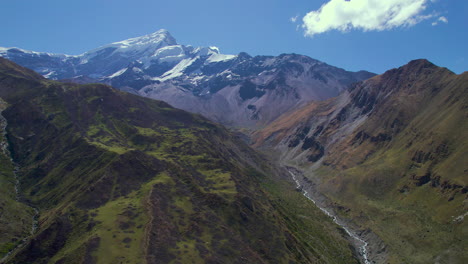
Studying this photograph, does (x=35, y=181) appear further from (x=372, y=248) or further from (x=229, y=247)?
(x=372, y=248)

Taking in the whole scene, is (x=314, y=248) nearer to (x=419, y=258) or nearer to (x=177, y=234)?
(x=419, y=258)

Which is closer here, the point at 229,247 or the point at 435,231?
the point at 229,247

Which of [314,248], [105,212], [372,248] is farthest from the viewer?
[372,248]

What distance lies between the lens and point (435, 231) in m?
158

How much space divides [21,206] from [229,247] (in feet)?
326

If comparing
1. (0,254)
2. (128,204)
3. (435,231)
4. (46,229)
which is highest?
(435,231)

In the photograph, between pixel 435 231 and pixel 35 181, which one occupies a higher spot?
pixel 435 231

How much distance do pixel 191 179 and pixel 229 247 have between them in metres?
57.2

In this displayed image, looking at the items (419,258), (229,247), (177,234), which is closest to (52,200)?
(177,234)

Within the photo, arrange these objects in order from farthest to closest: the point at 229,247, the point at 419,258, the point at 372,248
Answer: the point at 372,248 → the point at 419,258 → the point at 229,247

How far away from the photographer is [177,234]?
12600cm

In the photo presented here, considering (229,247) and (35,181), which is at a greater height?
(229,247)

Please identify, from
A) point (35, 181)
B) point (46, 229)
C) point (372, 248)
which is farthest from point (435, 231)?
point (35, 181)

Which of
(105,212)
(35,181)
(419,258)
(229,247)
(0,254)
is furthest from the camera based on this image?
(35,181)
